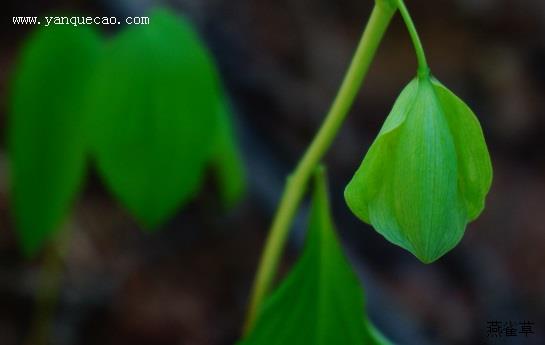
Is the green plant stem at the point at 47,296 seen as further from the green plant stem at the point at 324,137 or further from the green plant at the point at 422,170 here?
the green plant at the point at 422,170

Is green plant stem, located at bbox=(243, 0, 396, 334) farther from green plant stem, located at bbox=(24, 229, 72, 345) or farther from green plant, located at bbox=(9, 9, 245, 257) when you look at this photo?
green plant stem, located at bbox=(24, 229, 72, 345)

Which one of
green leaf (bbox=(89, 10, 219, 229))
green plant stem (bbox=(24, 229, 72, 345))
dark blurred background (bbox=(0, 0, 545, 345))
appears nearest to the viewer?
green leaf (bbox=(89, 10, 219, 229))

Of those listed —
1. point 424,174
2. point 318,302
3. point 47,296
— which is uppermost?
point 424,174

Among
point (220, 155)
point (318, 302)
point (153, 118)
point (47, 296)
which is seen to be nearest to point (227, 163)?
point (220, 155)

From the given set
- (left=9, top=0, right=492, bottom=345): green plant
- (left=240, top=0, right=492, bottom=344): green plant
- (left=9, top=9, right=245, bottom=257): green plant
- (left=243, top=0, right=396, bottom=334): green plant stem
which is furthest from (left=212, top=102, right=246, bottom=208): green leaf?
(left=240, top=0, right=492, bottom=344): green plant

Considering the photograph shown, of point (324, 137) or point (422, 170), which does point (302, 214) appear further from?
point (422, 170)

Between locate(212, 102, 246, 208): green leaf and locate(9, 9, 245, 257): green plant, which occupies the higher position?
locate(9, 9, 245, 257): green plant

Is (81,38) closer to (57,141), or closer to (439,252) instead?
(57,141)
